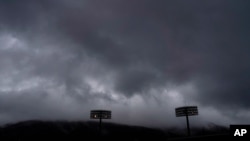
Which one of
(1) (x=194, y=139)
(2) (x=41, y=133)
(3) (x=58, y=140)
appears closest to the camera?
(1) (x=194, y=139)

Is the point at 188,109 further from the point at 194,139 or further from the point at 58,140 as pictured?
the point at 58,140

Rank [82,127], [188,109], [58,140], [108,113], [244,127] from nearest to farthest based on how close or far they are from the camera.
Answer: [244,127]
[188,109]
[108,113]
[58,140]
[82,127]

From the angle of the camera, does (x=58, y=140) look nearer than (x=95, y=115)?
No

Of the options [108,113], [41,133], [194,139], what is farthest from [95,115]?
[41,133]

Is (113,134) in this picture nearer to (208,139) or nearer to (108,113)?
(108,113)

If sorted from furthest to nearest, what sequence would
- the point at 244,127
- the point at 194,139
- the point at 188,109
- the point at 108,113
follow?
the point at 108,113 < the point at 188,109 < the point at 194,139 < the point at 244,127

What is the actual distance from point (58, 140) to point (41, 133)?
36505mm

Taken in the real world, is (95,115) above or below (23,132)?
above

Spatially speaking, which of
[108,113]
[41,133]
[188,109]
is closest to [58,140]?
[41,133]

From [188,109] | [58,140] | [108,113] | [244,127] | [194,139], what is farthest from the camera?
[58,140]

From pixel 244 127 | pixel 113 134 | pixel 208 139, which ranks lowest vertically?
pixel 113 134

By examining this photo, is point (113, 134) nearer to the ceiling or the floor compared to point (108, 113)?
nearer to the floor

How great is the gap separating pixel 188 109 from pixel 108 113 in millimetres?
27702

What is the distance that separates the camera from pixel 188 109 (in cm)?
6519
